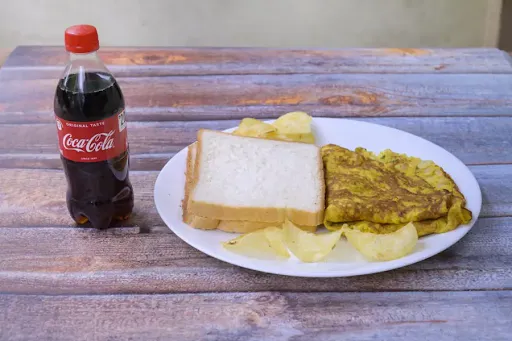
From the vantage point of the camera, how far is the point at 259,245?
3.69ft

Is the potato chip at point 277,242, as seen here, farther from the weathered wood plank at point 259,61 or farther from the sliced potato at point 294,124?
the weathered wood plank at point 259,61

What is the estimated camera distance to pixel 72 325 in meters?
0.99

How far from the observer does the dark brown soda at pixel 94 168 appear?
114 cm

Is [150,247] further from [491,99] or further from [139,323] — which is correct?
[491,99]

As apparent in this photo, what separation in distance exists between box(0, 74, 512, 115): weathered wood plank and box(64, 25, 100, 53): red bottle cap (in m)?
0.68

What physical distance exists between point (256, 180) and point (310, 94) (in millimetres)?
703

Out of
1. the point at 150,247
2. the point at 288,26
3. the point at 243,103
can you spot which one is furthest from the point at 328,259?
the point at 288,26

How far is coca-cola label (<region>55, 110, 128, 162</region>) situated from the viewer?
1.13 metres

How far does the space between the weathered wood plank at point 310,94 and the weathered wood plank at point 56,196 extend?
1.20 feet

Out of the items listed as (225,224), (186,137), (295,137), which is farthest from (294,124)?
(225,224)

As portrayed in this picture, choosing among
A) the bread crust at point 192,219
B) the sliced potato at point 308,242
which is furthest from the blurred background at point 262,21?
the sliced potato at point 308,242

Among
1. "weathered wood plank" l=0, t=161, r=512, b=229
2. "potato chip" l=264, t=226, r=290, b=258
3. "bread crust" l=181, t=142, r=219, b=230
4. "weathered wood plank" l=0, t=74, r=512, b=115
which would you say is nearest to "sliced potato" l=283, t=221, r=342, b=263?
"potato chip" l=264, t=226, r=290, b=258

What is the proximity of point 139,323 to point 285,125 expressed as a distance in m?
0.70

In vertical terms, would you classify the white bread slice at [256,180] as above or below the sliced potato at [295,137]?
above
